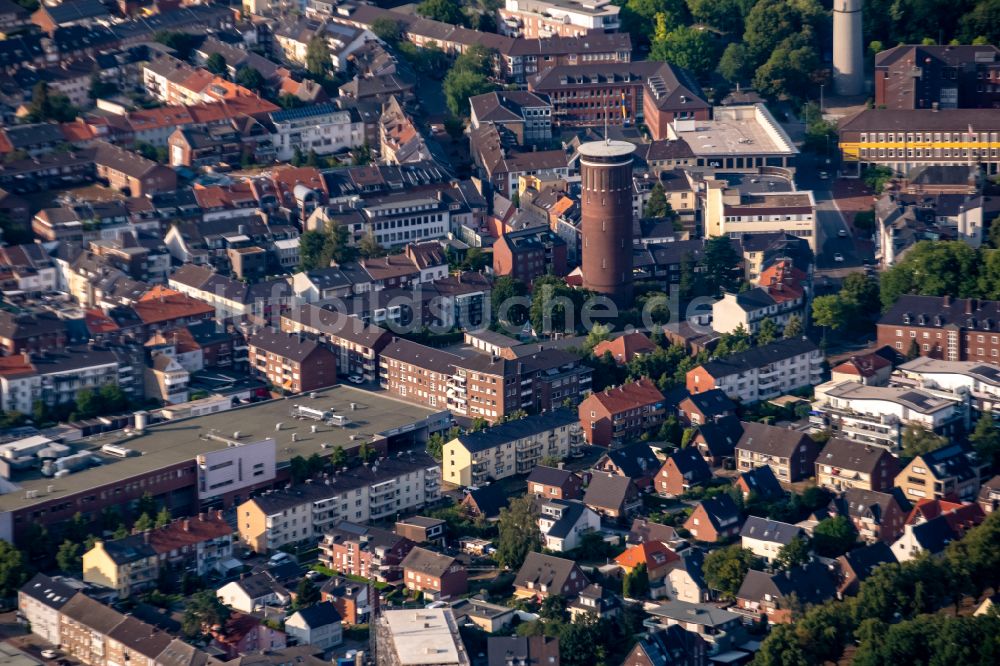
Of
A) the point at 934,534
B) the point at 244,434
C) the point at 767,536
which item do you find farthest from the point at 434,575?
the point at 934,534

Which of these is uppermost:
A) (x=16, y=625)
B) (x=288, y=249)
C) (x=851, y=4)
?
(x=851, y=4)

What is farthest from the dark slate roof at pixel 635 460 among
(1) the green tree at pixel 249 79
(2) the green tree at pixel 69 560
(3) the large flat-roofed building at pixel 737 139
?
→ (1) the green tree at pixel 249 79

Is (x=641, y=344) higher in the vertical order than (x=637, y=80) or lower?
lower

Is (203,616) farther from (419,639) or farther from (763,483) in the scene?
(763,483)

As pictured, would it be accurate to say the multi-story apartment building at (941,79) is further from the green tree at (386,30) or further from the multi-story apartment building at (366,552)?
the multi-story apartment building at (366,552)

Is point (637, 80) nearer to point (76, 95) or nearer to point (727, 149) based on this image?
point (727, 149)

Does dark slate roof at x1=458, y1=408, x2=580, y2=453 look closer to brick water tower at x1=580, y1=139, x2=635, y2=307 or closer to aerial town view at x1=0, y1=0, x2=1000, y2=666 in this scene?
aerial town view at x1=0, y1=0, x2=1000, y2=666

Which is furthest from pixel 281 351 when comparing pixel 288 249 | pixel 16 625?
pixel 16 625
